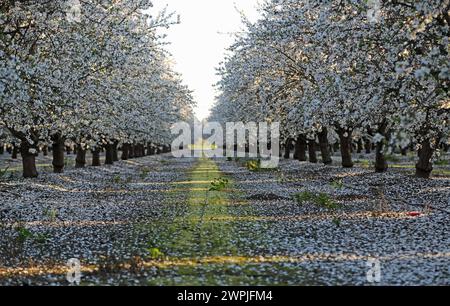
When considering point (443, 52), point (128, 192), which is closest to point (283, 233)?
point (443, 52)

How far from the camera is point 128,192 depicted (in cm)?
3188

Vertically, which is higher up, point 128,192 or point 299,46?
point 299,46

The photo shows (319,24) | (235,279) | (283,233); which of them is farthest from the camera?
(319,24)

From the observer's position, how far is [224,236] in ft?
58.2

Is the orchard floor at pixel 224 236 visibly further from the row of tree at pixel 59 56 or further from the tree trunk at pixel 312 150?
the tree trunk at pixel 312 150

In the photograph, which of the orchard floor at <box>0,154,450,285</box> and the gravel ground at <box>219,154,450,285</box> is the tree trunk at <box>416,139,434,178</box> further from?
the orchard floor at <box>0,154,450,285</box>

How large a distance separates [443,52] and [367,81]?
377 cm

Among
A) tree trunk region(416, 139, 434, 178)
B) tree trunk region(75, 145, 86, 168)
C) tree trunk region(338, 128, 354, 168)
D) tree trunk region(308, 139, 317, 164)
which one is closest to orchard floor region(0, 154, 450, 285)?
tree trunk region(416, 139, 434, 178)

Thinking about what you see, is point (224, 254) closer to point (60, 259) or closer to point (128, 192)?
point (60, 259)

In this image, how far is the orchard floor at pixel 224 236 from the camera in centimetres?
1281

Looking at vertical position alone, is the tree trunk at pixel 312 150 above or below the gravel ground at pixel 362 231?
above

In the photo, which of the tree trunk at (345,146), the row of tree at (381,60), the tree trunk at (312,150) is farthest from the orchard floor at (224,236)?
the tree trunk at (312,150)

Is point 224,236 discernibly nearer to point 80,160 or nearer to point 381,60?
point 381,60

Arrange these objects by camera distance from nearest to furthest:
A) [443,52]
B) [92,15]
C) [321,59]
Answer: [443,52] < [92,15] < [321,59]
